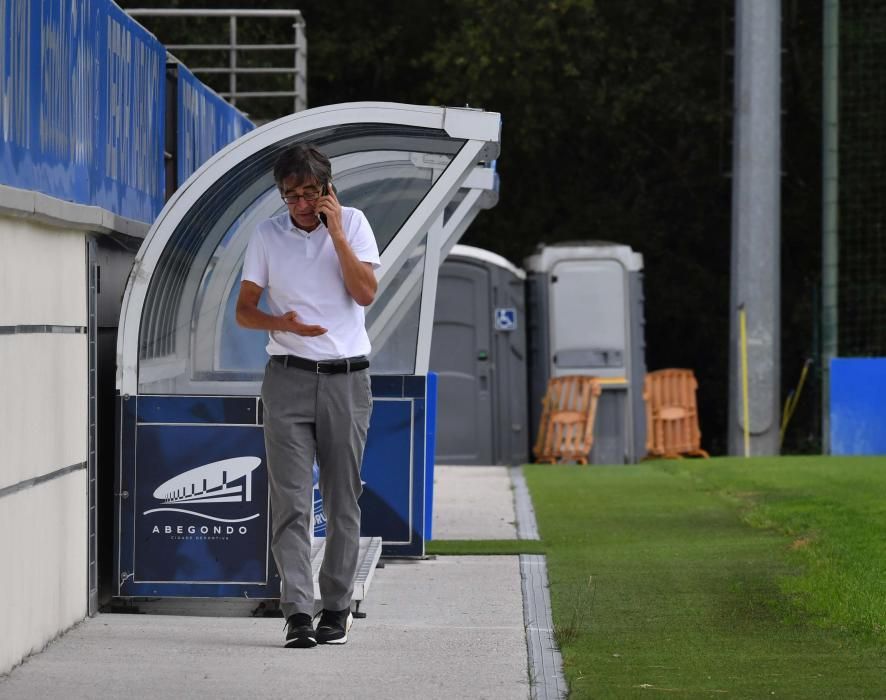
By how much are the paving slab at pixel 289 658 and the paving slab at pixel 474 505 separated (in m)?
2.98

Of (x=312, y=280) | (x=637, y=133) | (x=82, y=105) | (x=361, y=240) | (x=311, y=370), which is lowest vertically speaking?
(x=311, y=370)

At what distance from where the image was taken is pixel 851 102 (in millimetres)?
25828

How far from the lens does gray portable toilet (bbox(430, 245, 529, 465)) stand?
64.4ft

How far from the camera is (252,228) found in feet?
27.5

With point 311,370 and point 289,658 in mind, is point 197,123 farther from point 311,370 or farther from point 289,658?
point 289,658

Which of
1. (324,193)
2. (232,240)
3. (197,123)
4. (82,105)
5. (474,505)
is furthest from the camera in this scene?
(474,505)

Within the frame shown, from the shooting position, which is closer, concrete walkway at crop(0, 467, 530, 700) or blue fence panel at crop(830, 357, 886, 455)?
concrete walkway at crop(0, 467, 530, 700)

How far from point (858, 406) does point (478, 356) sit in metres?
4.63

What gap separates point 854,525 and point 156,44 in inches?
195

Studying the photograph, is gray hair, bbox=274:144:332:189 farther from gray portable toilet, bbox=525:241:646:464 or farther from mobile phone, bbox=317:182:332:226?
gray portable toilet, bbox=525:241:646:464

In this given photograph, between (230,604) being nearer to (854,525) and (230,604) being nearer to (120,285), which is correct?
(120,285)

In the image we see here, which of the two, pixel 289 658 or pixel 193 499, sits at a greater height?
pixel 193 499

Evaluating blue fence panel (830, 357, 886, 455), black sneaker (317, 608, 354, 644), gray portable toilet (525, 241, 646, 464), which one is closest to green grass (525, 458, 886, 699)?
black sneaker (317, 608, 354, 644)

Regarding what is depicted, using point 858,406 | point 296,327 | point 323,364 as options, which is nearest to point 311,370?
point 323,364
